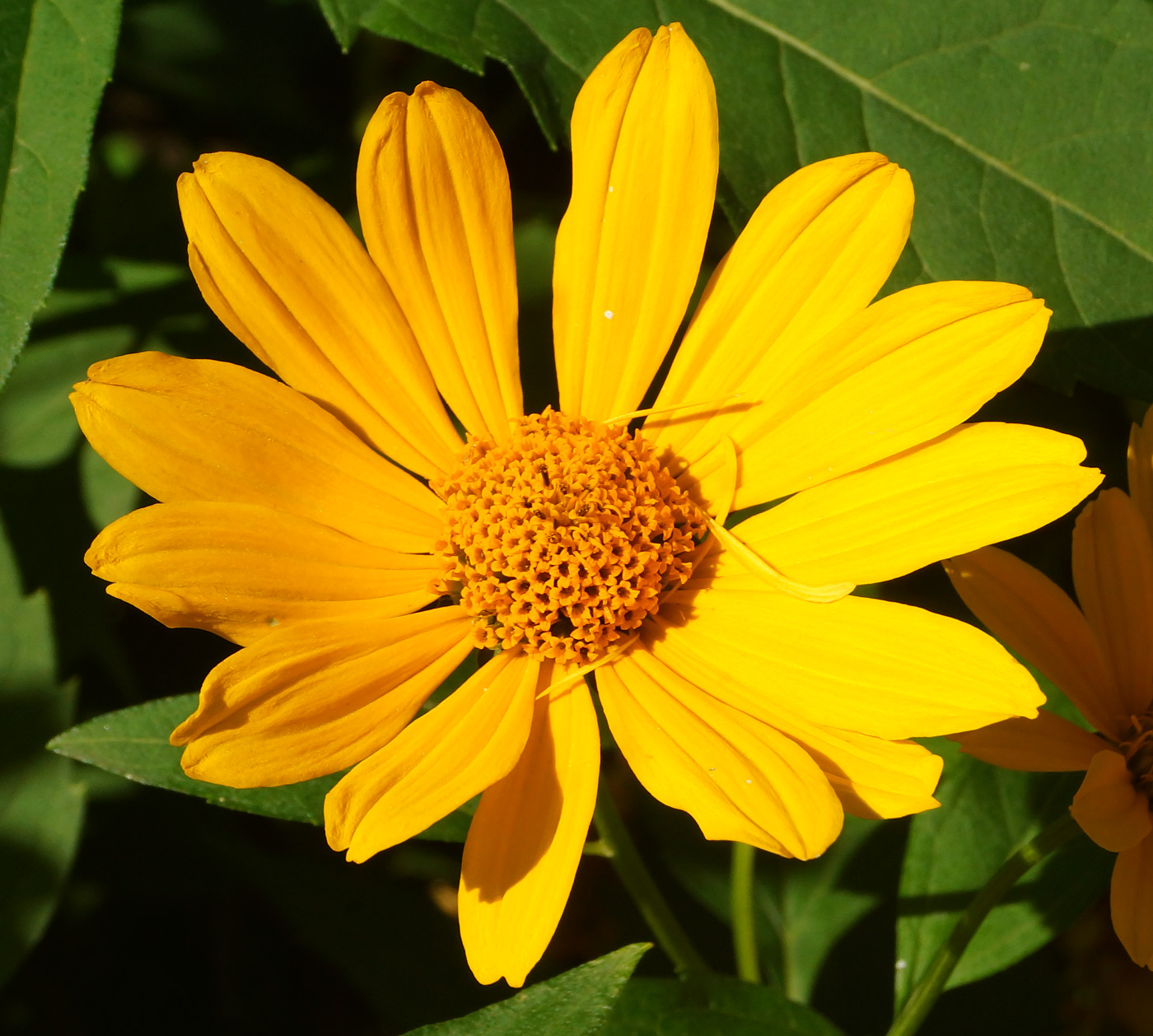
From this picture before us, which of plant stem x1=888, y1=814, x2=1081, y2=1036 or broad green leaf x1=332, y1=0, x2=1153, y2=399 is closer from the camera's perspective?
plant stem x1=888, y1=814, x2=1081, y2=1036

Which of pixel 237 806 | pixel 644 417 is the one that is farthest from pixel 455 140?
pixel 237 806

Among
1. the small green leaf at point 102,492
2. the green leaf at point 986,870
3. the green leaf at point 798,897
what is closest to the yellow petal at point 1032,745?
the green leaf at point 986,870

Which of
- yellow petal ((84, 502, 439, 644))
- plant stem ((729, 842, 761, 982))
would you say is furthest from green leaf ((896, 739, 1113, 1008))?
yellow petal ((84, 502, 439, 644))

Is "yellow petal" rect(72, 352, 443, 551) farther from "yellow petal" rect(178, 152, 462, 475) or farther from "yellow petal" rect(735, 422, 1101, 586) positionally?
"yellow petal" rect(735, 422, 1101, 586)

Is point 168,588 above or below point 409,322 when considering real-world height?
below

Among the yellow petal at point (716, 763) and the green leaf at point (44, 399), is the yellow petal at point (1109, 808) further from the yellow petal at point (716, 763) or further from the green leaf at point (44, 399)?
the green leaf at point (44, 399)

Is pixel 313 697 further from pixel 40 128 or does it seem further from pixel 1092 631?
pixel 1092 631

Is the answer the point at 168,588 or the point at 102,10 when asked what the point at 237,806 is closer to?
the point at 168,588
